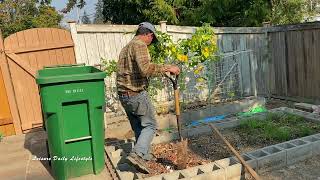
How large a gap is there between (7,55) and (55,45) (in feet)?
3.20

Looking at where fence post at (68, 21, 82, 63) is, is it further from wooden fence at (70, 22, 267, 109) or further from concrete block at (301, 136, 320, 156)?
concrete block at (301, 136, 320, 156)

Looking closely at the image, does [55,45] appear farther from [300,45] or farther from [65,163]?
[300,45]

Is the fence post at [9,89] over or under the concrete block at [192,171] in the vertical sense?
over

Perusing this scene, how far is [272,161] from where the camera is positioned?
4746 mm

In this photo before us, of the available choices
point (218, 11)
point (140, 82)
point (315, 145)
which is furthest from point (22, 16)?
point (315, 145)

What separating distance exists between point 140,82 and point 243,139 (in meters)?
2.27

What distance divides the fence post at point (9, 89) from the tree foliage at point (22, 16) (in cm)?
1931

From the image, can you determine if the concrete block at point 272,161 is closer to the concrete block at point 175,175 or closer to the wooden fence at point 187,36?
the concrete block at point 175,175

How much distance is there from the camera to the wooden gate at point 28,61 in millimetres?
7340

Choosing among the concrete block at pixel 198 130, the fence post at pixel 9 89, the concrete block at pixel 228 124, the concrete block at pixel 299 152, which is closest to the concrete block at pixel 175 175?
the concrete block at pixel 299 152

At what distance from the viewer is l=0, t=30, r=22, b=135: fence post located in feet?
23.7

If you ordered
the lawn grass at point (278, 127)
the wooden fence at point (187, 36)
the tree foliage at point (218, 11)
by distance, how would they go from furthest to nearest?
the tree foliage at point (218, 11) < the wooden fence at point (187, 36) < the lawn grass at point (278, 127)

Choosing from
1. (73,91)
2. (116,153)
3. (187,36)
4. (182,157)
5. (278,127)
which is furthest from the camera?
(187,36)

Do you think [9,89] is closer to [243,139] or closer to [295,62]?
[243,139]
